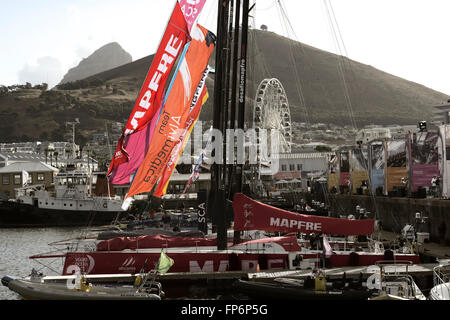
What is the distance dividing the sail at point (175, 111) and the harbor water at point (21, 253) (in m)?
5.08

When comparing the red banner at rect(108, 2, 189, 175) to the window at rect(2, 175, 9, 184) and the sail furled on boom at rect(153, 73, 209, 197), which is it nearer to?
the sail furled on boom at rect(153, 73, 209, 197)

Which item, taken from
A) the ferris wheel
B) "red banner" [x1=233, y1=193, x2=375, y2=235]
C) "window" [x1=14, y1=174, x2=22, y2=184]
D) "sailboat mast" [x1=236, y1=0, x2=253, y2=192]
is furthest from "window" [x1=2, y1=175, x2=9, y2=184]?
"red banner" [x1=233, y1=193, x2=375, y2=235]

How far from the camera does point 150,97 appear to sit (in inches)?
915

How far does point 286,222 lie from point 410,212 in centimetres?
2093

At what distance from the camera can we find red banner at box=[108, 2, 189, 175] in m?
22.9

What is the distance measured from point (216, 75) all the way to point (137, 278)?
9540 mm

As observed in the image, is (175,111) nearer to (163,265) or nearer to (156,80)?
(156,80)

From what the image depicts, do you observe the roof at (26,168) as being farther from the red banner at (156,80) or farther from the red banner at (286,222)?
the red banner at (286,222)

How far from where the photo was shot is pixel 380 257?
23547 millimetres

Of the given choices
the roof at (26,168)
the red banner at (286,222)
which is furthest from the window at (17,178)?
the red banner at (286,222)

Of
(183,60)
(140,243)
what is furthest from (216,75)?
(140,243)

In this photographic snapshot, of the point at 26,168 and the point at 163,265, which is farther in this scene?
the point at 26,168

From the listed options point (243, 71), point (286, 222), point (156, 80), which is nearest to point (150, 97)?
point (156, 80)
